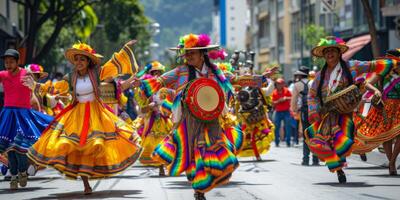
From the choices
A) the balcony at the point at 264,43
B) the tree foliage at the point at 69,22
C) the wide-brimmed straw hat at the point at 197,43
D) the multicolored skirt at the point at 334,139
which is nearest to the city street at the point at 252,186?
the multicolored skirt at the point at 334,139

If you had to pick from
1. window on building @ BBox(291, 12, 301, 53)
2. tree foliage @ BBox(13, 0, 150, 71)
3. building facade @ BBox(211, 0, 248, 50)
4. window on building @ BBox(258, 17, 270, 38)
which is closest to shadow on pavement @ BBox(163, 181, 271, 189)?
tree foliage @ BBox(13, 0, 150, 71)

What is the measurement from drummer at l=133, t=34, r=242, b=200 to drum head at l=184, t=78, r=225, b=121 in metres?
0.16

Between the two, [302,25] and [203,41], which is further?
[302,25]

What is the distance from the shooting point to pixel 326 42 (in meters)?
15.4

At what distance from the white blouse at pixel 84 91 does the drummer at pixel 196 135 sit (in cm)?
142

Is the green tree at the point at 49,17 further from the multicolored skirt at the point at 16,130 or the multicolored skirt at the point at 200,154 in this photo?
the multicolored skirt at the point at 200,154

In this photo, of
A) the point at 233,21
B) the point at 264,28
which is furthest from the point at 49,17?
the point at 233,21

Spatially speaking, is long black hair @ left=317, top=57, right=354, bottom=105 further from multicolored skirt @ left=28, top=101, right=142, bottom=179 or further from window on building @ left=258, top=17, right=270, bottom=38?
window on building @ left=258, top=17, right=270, bottom=38

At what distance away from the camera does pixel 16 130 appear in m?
16.2

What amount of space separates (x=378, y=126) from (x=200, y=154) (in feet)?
19.0

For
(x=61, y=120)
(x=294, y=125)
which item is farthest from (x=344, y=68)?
(x=294, y=125)

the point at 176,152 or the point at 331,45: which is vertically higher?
the point at 331,45

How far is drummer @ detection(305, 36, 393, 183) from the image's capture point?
15.2 meters

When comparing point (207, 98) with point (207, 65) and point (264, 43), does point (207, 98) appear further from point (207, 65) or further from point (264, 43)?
point (264, 43)
